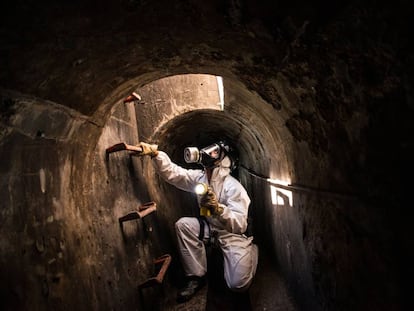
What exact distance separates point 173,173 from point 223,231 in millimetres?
1060

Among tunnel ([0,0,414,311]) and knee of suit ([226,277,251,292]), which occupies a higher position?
tunnel ([0,0,414,311])

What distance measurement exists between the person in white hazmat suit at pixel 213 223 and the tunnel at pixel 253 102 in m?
0.93

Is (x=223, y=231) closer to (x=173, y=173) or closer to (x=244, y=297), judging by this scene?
(x=244, y=297)

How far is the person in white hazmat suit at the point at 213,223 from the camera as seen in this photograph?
12.8ft

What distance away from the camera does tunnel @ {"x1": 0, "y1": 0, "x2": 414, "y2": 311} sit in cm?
119

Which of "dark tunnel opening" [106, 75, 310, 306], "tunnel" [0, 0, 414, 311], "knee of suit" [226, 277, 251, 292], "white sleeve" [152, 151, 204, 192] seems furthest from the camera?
"white sleeve" [152, 151, 204, 192]

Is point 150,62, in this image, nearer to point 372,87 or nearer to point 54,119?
point 54,119

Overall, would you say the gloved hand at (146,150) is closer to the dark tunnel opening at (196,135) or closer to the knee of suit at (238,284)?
the dark tunnel opening at (196,135)

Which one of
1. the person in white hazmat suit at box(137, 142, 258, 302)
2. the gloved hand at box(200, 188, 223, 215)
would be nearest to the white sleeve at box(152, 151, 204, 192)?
the person in white hazmat suit at box(137, 142, 258, 302)

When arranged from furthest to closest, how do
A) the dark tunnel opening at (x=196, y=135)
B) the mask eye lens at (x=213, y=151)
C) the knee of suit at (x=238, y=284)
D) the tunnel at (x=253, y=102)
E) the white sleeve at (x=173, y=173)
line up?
the mask eye lens at (x=213, y=151)
the white sleeve at (x=173, y=173)
the dark tunnel opening at (x=196, y=135)
the knee of suit at (x=238, y=284)
the tunnel at (x=253, y=102)

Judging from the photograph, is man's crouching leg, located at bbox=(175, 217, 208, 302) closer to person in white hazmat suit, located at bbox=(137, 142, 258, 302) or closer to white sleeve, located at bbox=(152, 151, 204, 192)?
person in white hazmat suit, located at bbox=(137, 142, 258, 302)

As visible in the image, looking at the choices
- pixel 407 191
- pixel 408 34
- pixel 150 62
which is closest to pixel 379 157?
pixel 407 191

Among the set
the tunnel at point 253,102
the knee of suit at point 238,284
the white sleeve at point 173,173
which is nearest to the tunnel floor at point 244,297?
the knee of suit at point 238,284

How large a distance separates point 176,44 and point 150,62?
1.19ft
